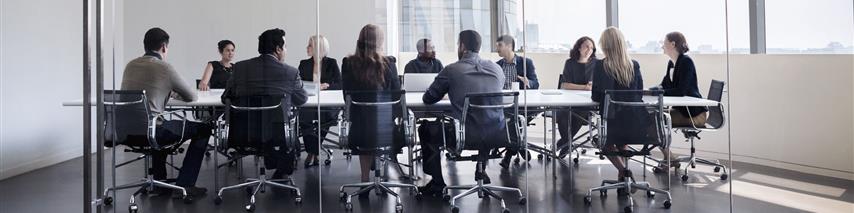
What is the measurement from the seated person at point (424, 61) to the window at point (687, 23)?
44.3 inches

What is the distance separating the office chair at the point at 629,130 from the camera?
12.4 feet

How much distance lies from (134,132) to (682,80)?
10.8 feet

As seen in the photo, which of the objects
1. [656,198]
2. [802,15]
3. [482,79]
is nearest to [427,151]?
[482,79]

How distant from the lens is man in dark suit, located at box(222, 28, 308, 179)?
366 centimetres

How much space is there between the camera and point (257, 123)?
12.1 feet

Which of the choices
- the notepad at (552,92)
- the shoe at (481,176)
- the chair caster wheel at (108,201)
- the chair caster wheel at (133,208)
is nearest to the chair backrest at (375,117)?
the shoe at (481,176)

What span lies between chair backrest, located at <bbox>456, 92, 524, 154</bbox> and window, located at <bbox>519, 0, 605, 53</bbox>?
349 millimetres

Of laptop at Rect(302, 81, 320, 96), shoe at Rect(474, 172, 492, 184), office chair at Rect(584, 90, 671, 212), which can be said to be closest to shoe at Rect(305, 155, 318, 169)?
laptop at Rect(302, 81, 320, 96)

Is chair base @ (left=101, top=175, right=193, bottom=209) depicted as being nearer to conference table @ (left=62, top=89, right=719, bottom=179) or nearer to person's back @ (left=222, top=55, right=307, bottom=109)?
conference table @ (left=62, top=89, right=719, bottom=179)

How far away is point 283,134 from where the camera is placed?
3.74 metres

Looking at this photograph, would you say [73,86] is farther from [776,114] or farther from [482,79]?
[776,114]

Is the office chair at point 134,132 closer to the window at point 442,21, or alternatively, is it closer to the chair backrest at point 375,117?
the chair backrest at point 375,117

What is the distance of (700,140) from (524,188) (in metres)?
1.09

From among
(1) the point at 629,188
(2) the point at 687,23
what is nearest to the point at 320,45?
(1) the point at 629,188
